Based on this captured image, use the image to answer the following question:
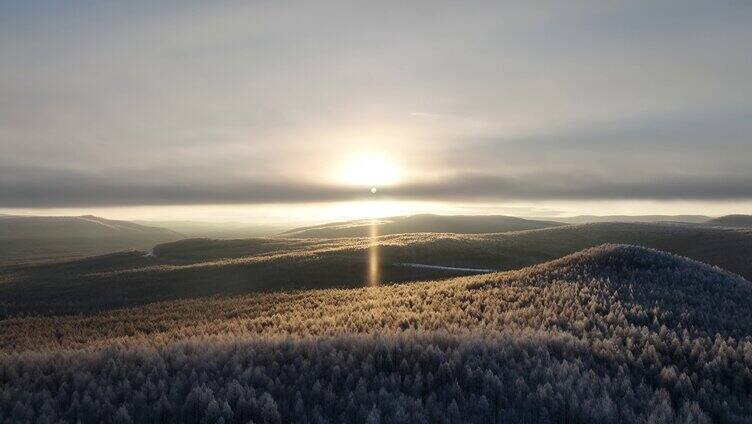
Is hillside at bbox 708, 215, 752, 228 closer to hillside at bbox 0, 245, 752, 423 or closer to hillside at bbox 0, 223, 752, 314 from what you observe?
hillside at bbox 0, 223, 752, 314

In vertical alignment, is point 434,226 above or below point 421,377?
below

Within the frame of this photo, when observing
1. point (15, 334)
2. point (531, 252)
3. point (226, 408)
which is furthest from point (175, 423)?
point (531, 252)

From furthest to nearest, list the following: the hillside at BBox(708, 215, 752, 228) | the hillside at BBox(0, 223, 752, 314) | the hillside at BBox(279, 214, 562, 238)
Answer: the hillside at BBox(279, 214, 562, 238)
the hillside at BBox(708, 215, 752, 228)
the hillside at BBox(0, 223, 752, 314)

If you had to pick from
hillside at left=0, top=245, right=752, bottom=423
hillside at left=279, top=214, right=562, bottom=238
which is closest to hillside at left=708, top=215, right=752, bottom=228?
hillside at left=279, top=214, right=562, bottom=238

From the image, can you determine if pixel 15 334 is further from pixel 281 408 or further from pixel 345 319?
pixel 281 408

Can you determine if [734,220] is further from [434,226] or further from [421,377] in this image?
[421,377]

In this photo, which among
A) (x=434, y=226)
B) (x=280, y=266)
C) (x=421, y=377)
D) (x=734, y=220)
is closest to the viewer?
(x=421, y=377)

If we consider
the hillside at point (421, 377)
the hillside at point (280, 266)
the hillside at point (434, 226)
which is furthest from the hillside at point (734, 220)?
the hillside at point (421, 377)

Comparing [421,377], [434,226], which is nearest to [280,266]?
[421,377]
